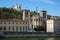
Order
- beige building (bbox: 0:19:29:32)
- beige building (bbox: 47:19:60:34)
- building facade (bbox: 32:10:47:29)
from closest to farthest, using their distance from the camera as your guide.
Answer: beige building (bbox: 0:19:29:32), beige building (bbox: 47:19:60:34), building facade (bbox: 32:10:47:29)

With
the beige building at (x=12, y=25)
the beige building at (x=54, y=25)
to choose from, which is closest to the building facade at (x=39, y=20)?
the beige building at (x=54, y=25)

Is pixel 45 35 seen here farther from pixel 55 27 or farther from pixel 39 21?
pixel 39 21

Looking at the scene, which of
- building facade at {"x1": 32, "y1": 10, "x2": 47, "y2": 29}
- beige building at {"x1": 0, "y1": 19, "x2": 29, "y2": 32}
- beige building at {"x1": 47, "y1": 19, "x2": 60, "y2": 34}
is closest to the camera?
beige building at {"x1": 0, "y1": 19, "x2": 29, "y2": 32}

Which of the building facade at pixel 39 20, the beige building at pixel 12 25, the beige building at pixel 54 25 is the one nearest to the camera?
the beige building at pixel 12 25

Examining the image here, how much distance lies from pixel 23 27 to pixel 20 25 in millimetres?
1101

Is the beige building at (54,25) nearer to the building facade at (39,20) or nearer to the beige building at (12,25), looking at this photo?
the building facade at (39,20)

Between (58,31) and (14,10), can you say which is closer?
(58,31)

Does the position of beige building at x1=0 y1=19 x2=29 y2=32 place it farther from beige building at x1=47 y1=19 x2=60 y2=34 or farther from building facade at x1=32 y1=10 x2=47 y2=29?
building facade at x1=32 y1=10 x2=47 y2=29

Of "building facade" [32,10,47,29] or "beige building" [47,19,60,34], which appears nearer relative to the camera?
"beige building" [47,19,60,34]

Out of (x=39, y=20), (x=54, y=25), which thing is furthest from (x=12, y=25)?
(x=39, y=20)

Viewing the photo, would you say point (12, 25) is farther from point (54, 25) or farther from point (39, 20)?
point (39, 20)

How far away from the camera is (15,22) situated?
5516 centimetres

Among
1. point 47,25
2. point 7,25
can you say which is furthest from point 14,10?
point 7,25

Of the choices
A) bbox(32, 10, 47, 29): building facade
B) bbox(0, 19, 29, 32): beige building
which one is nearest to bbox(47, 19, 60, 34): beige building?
bbox(32, 10, 47, 29): building facade
